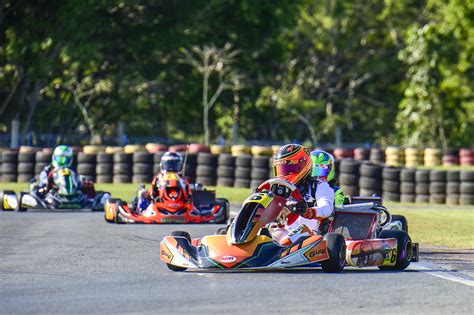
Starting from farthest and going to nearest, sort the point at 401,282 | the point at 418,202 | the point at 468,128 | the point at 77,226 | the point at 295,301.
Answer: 1. the point at 468,128
2. the point at 418,202
3. the point at 77,226
4. the point at 401,282
5. the point at 295,301

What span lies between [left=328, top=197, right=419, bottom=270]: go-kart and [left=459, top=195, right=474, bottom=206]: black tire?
12.5 meters

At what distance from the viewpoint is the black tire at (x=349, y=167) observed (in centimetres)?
2588

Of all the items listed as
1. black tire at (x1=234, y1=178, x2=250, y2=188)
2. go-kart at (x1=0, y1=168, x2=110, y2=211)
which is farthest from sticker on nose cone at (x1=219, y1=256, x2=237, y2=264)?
black tire at (x1=234, y1=178, x2=250, y2=188)

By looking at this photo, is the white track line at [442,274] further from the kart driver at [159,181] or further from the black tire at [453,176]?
the black tire at [453,176]

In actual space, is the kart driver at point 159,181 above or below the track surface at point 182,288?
above

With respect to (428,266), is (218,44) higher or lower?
higher

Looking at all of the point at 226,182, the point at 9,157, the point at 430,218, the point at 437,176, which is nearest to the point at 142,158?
the point at 226,182

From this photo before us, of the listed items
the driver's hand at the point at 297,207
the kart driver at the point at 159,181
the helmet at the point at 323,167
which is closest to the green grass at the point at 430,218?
the helmet at the point at 323,167

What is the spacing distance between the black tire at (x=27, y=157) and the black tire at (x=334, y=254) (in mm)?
19026

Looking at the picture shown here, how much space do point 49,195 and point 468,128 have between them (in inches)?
1300

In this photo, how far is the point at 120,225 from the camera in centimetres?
1803

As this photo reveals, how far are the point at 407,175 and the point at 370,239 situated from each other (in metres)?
13.7

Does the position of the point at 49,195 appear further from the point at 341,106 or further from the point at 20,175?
the point at 341,106

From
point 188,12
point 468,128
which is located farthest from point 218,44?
point 468,128
